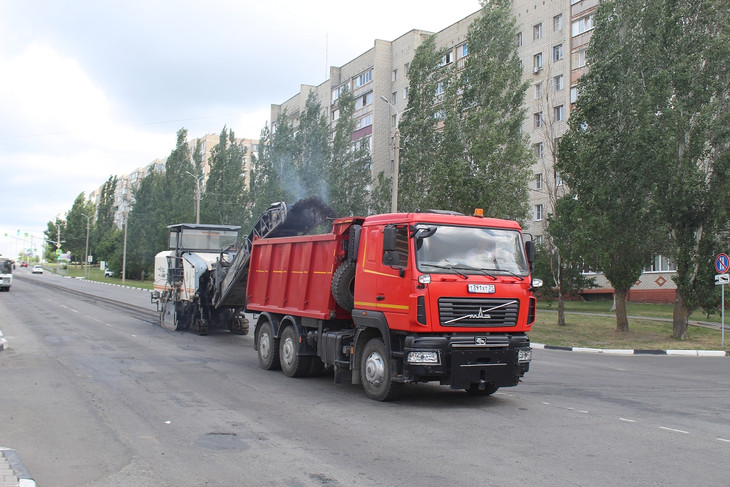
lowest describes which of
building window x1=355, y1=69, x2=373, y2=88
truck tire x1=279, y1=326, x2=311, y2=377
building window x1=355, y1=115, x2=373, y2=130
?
truck tire x1=279, y1=326, x2=311, y2=377

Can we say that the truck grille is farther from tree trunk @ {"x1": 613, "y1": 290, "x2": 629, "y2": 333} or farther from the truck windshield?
tree trunk @ {"x1": 613, "y1": 290, "x2": 629, "y2": 333}

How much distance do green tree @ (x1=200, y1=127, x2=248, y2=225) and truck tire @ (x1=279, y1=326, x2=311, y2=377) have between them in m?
43.2

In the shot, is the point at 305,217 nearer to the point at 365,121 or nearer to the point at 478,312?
the point at 478,312

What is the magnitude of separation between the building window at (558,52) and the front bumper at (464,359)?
40114mm

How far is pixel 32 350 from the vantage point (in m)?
15.7

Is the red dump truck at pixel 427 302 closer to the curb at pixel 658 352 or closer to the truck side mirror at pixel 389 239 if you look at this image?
the truck side mirror at pixel 389 239

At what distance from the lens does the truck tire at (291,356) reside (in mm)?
11742

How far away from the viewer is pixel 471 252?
937cm

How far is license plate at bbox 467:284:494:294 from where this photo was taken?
9.02 meters

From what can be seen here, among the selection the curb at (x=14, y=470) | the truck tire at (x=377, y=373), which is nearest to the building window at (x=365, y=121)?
the truck tire at (x=377, y=373)

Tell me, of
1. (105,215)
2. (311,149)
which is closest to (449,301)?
(311,149)

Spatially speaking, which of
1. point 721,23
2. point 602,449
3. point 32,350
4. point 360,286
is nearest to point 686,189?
point 721,23

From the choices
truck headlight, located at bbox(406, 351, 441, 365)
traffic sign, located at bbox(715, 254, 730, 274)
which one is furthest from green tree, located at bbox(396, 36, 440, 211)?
truck headlight, located at bbox(406, 351, 441, 365)

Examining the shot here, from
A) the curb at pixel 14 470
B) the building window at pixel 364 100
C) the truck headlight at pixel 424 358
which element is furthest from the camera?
the building window at pixel 364 100
